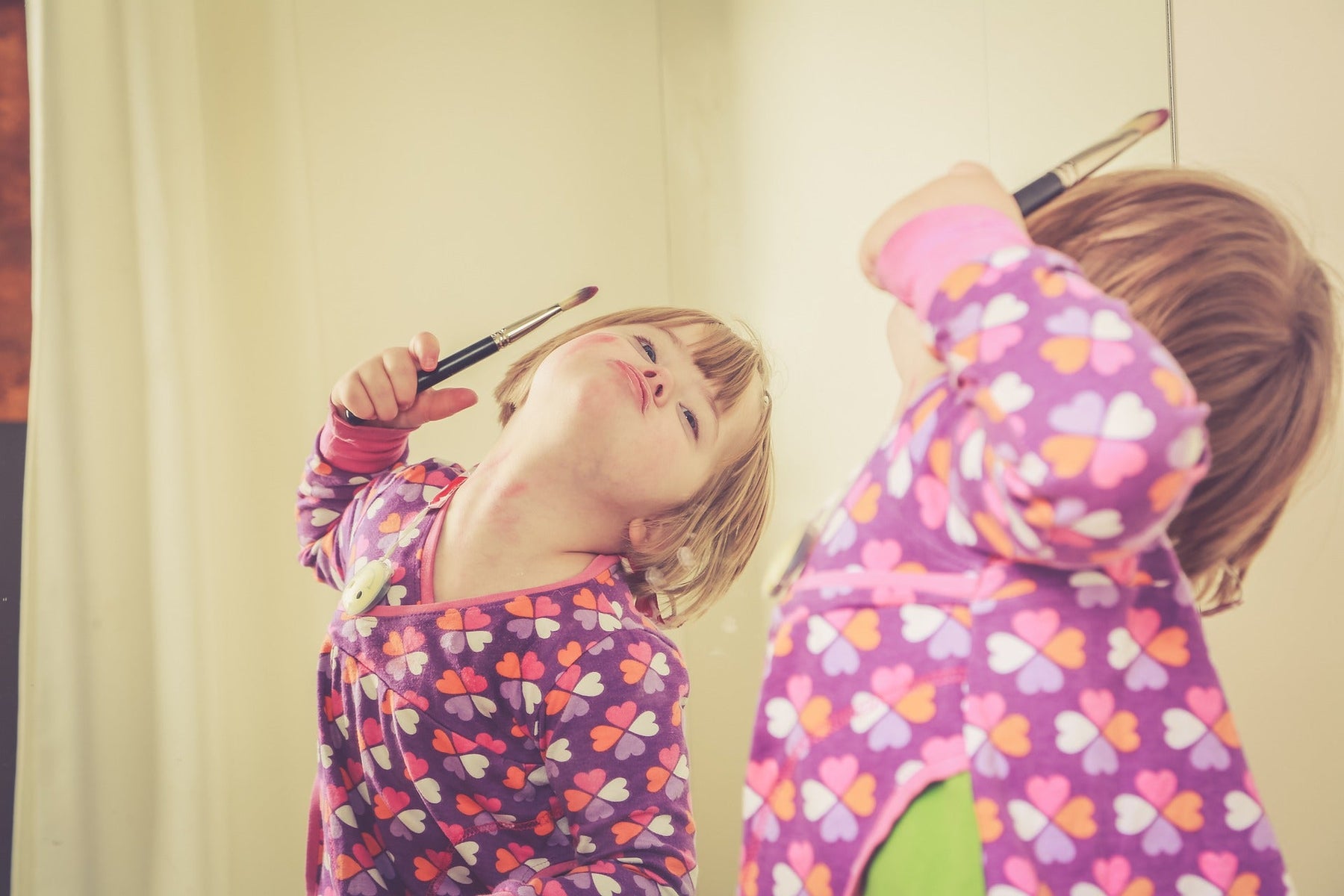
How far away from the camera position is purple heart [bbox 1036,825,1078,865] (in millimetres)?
393

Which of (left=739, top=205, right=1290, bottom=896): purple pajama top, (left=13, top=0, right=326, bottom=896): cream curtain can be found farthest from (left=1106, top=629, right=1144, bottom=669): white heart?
(left=13, top=0, right=326, bottom=896): cream curtain

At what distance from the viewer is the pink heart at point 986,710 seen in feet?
1.31

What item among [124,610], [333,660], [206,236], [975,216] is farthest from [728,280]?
[124,610]

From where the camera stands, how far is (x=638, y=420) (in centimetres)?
59

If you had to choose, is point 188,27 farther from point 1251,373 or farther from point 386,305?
point 1251,373

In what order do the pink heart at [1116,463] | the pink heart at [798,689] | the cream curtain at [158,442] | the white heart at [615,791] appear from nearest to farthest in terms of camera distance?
the pink heart at [1116,463], the pink heart at [798,689], the white heart at [615,791], the cream curtain at [158,442]

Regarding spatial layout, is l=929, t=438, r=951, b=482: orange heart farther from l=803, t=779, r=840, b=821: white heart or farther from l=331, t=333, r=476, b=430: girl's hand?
l=331, t=333, r=476, b=430: girl's hand

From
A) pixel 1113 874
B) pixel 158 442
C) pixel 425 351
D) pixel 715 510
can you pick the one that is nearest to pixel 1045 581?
pixel 1113 874

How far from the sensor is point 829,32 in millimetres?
570

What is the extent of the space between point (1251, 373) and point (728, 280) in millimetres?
339

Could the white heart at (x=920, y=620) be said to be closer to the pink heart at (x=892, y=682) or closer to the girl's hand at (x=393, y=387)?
the pink heart at (x=892, y=682)

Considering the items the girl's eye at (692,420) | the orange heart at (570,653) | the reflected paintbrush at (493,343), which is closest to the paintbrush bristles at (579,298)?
the reflected paintbrush at (493,343)

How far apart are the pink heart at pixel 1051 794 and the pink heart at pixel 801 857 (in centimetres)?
10

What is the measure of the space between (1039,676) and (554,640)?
0.31 m
